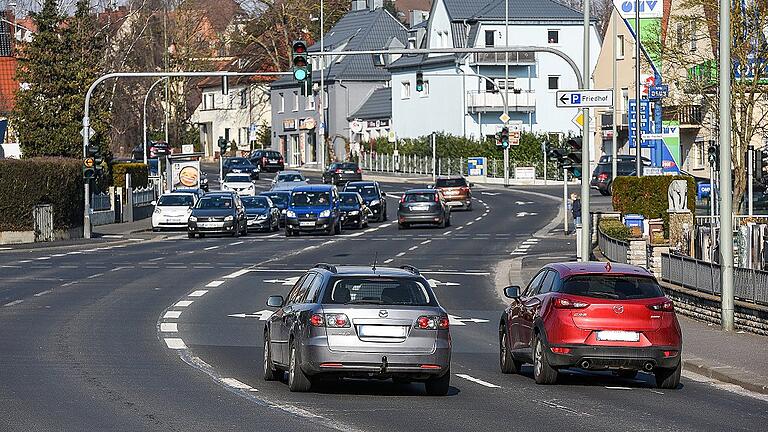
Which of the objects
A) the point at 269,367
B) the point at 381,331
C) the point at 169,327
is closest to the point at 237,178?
the point at 169,327

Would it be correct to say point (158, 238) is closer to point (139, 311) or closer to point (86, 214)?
point (86, 214)

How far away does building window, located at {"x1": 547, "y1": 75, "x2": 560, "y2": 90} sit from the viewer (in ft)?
342

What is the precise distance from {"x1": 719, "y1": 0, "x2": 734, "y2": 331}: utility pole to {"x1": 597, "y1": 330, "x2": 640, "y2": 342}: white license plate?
636 cm

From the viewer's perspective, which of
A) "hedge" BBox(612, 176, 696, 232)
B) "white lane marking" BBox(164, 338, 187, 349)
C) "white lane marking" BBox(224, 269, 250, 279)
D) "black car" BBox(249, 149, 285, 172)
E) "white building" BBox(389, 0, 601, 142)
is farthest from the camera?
"black car" BBox(249, 149, 285, 172)

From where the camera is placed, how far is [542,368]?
16672 millimetres

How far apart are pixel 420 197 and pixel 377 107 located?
5932 cm

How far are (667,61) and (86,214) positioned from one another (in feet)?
70.5

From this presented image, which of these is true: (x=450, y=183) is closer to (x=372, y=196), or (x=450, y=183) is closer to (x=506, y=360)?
(x=372, y=196)

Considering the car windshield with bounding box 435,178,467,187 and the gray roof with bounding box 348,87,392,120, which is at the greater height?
the gray roof with bounding box 348,87,392,120

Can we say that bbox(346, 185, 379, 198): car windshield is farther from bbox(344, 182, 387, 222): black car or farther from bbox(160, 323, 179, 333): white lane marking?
bbox(160, 323, 179, 333): white lane marking

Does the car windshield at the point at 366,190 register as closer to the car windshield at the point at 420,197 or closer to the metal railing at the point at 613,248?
the car windshield at the point at 420,197

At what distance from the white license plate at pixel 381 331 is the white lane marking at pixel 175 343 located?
6.12 m

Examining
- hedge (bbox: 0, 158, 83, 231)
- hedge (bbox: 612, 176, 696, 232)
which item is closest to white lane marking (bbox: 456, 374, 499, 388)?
hedge (bbox: 612, 176, 696, 232)

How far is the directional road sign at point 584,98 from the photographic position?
3105 centimetres
